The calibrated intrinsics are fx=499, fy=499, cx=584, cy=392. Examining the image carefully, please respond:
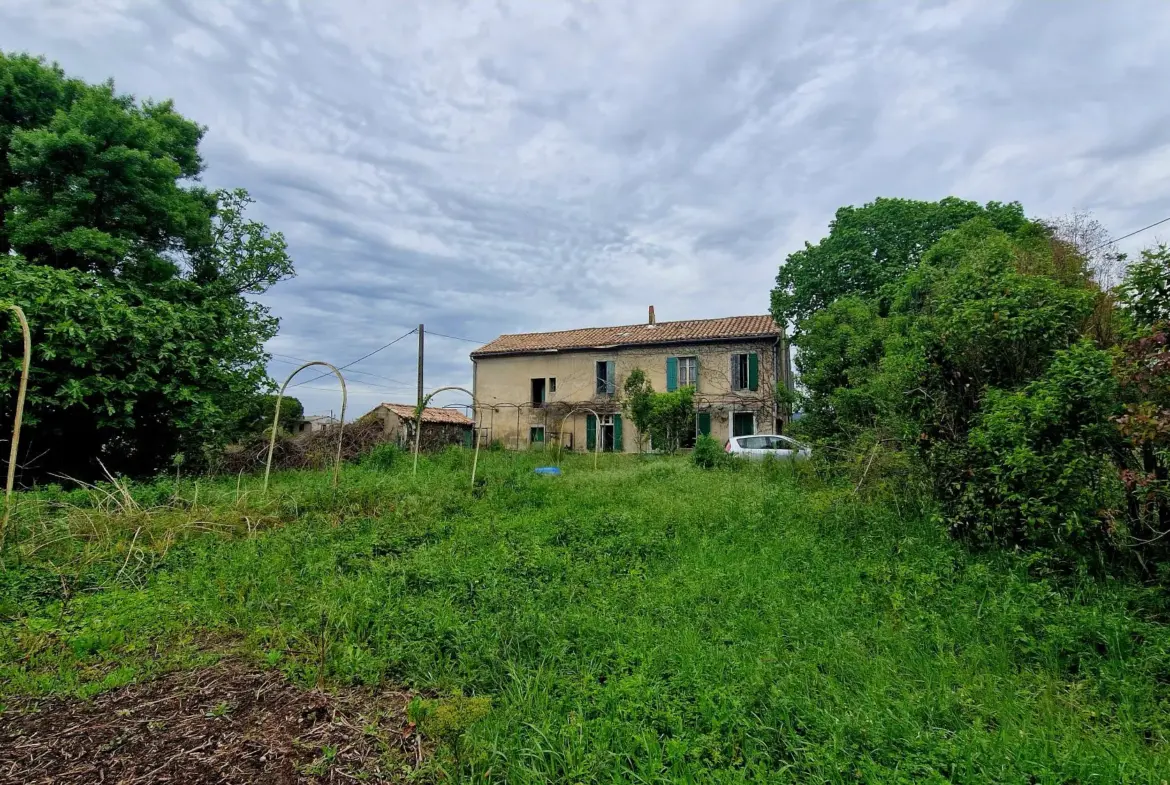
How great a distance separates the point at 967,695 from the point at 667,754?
1534 mm

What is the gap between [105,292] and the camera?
7.73 meters

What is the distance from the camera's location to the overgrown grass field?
Result: 2150 millimetres

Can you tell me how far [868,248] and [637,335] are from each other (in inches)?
335

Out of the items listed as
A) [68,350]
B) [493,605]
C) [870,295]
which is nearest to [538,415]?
[870,295]

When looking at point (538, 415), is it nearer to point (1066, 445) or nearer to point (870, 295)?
point (870, 295)

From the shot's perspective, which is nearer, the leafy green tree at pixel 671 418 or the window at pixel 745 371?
the leafy green tree at pixel 671 418

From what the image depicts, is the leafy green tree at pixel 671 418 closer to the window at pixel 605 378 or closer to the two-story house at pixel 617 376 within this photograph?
the two-story house at pixel 617 376

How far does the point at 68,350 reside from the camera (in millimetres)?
6766

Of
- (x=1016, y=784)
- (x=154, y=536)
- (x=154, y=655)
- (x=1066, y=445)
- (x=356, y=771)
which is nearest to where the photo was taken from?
(x=1016, y=784)

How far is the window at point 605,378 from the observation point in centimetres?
1941

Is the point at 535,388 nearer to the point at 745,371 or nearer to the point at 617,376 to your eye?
the point at 617,376

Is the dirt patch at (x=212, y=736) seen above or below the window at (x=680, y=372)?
below

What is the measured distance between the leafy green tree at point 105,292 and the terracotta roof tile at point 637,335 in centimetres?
1138

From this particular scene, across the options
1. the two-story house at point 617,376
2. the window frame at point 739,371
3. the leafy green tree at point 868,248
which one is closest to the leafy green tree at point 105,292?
the two-story house at point 617,376
